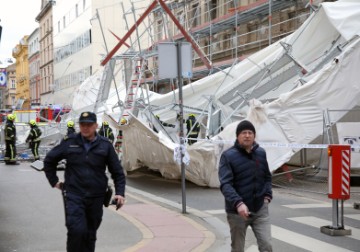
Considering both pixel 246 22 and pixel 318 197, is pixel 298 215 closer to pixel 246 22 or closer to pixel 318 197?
pixel 318 197

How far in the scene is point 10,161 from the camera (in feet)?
64.3

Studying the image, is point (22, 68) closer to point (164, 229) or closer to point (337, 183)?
point (164, 229)

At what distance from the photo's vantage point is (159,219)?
8.58 metres

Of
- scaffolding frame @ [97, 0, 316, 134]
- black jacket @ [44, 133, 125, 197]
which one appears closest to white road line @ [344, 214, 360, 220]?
black jacket @ [44, 133, 125, 197]

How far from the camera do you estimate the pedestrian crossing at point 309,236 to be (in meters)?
6.83

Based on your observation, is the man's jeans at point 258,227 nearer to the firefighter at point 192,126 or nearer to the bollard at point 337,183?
the bollard at point 337,183

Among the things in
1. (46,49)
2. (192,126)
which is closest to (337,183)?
(192,126)

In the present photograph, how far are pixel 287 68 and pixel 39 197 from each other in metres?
8.17

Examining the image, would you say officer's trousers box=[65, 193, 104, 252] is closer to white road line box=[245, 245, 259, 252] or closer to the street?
the street

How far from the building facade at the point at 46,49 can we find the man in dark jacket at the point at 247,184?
61.9m

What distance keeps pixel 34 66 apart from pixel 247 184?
8048 cm

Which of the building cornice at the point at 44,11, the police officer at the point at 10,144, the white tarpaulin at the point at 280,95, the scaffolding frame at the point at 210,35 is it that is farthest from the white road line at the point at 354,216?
the building cornice at the point at 44,11

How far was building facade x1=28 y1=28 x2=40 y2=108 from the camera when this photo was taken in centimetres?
7775

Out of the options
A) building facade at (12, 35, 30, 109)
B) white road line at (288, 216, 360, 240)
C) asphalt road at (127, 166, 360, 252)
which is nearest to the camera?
asphalt road at (127, 166, 360, 252)
